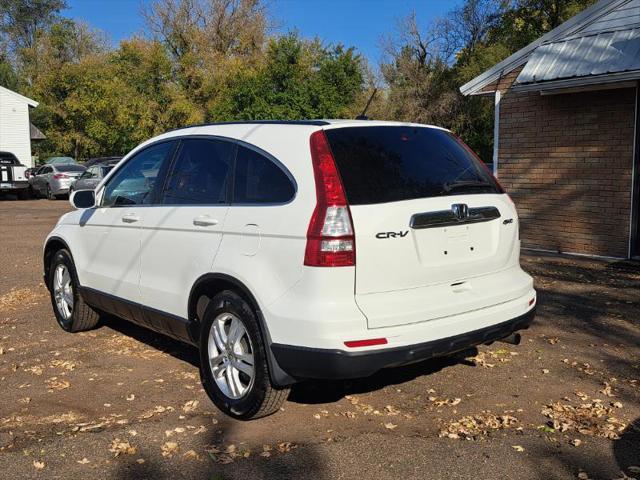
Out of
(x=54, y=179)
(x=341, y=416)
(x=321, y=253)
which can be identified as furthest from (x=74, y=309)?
(x=54, y=179)

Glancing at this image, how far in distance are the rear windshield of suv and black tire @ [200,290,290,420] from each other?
3.10 feet

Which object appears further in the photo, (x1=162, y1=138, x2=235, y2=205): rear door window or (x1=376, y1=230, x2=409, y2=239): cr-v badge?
(x1=162, y1=138, x2=235, y2=205): rear door window

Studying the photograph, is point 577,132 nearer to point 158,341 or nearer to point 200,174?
point 158,341

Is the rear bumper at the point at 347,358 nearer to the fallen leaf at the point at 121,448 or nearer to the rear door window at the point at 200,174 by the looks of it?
the fallen leaf at the point at 121,448

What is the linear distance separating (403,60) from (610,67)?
2873 cm

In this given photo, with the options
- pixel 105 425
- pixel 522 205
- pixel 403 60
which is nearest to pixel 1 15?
pixel 403 60

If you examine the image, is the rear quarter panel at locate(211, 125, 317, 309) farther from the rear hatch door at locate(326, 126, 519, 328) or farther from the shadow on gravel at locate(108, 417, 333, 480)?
the shadow on gravel at locate(108, 417, 333, 480)

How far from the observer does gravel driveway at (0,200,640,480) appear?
11.6 ft

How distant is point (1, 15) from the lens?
59.2 m

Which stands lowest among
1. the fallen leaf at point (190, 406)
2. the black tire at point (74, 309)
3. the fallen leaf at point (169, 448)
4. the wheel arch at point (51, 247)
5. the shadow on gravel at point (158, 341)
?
the fallen leaf at point (169, 448)

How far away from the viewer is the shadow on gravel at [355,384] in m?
4.50

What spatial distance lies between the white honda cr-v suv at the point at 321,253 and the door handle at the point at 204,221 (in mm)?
19

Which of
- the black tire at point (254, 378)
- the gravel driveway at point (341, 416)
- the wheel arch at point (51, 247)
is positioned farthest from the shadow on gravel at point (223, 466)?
the wheel arch at point (51, 247)

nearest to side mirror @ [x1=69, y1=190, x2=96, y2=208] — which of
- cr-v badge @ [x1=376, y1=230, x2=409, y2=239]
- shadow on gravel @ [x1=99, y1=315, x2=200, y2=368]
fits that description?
shadow on gravel @ [x1=99, y1=315, x2=200, y2=368]
